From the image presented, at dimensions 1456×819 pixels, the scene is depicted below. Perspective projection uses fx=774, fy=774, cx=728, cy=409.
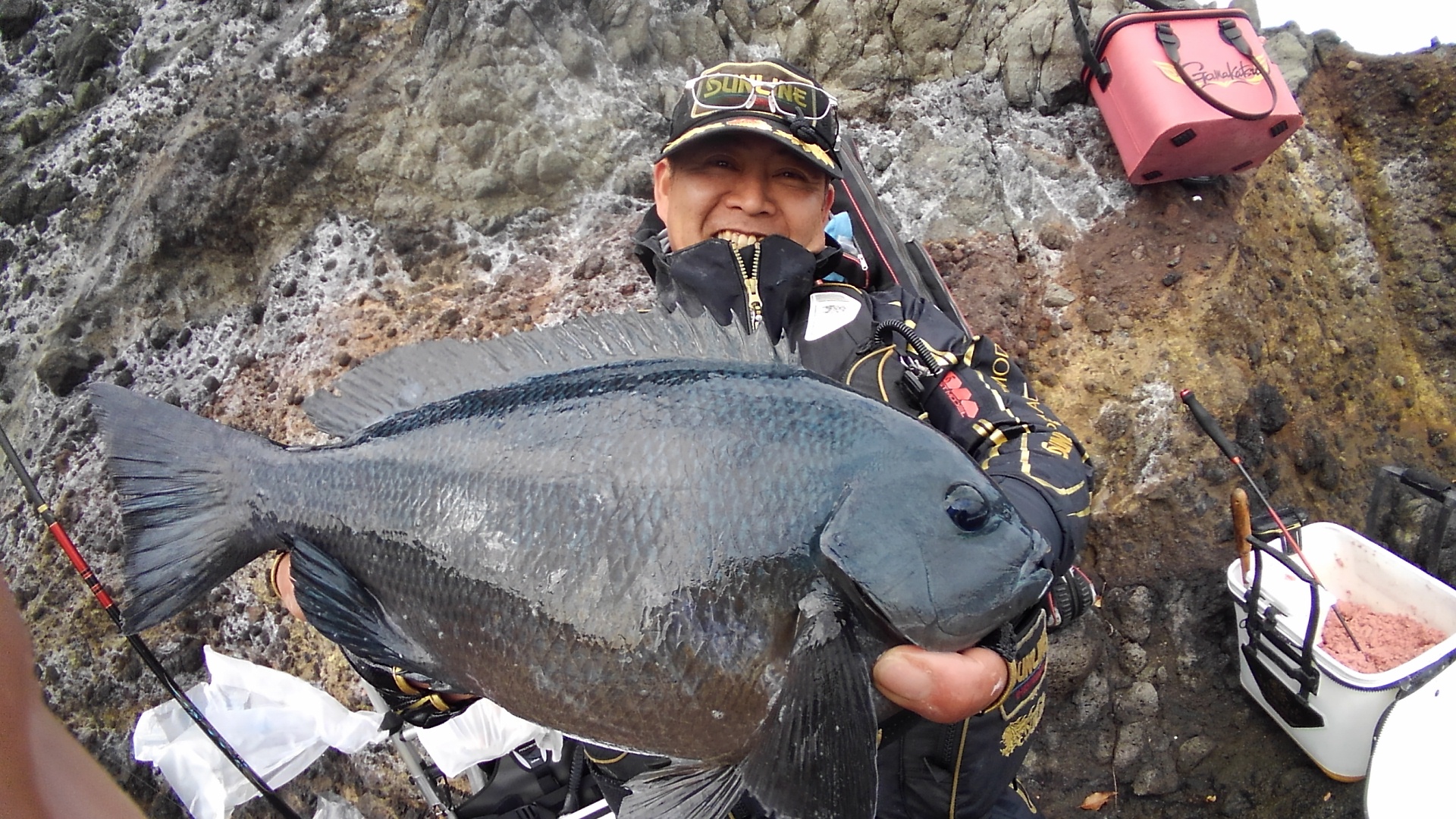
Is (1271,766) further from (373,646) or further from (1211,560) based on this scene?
(373,646)

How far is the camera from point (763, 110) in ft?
6.97

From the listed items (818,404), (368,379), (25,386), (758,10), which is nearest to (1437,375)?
(758,10)

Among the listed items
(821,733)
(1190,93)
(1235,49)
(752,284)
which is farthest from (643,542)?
(1235,49)

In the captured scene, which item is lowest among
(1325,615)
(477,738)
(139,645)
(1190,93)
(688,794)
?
(1325,615)

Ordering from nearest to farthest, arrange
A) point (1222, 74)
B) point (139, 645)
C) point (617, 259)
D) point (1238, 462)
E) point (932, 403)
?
1. point (932, 403)
2. point (139, 645)
3. point (1238, 462)
4. point (1222, 74)
5. point (617, 259)

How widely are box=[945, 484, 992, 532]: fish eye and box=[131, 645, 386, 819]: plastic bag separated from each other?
2211 mm

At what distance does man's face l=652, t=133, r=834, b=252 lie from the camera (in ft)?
6.94

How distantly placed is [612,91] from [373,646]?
9.47 feet

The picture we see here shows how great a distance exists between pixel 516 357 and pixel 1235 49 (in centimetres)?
310

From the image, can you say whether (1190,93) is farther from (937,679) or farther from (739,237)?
(937,679)

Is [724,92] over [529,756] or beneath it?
over

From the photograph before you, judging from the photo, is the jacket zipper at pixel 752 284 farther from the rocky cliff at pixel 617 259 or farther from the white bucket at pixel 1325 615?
the white bucket at pixel 1325 615

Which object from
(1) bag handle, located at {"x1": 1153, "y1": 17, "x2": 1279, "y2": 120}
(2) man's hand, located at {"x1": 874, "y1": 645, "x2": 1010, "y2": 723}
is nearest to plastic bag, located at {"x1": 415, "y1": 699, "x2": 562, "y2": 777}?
(2) man's hand, located at {"x1": 874, "y1": 645, "x2": 1010, "y2": 723}

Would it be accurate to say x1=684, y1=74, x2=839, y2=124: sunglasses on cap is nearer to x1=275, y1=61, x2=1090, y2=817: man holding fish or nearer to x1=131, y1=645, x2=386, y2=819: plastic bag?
x1=275, y1=61, x2=1090, y2=817: man holding fish
